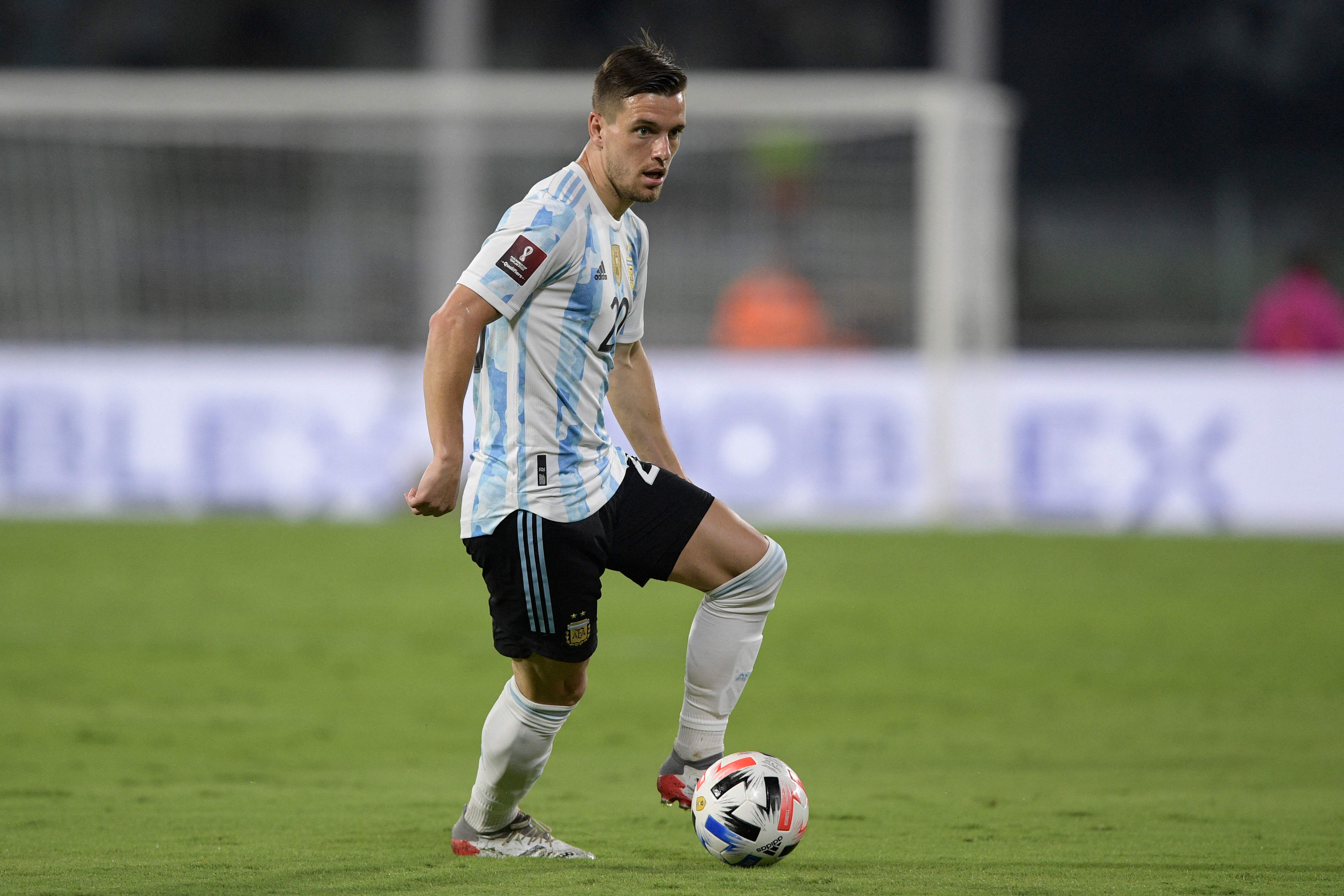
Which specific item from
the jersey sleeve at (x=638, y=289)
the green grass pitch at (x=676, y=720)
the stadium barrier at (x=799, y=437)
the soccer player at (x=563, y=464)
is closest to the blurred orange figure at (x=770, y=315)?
the stadium barrier at (x=799, y=437)

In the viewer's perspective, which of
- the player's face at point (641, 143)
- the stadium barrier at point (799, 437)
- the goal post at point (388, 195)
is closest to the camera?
the player's face at point (641, 143)

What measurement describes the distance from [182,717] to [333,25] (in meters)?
20.1

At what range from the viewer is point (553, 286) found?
14.5 ft

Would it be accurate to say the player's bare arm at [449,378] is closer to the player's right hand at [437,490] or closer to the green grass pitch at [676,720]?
the player's right hand at [437,490]

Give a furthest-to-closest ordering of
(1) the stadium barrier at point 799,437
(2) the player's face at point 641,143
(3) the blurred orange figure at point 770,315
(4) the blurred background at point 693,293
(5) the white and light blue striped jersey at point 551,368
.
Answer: (3) the blurred orange figure at point 770,315 < (4) the blurred background at point 693,293 < (1) the stadium barrier at point 799,437 < (2) the player's face at point 641,143 < (5) the white and light blue striped jersey at point 551,368

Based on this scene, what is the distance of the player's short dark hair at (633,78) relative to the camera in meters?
4.51

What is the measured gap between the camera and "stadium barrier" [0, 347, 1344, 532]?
46.8 ft

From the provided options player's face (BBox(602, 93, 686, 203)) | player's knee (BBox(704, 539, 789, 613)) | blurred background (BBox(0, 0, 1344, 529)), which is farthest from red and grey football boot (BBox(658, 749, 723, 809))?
blurred background (BBox(0, 0, 1344, 529))

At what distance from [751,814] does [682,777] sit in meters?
0.37

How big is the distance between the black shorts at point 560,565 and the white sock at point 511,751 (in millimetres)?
171

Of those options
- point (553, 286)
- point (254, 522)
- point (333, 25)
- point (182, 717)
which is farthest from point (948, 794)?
point (333, 25)

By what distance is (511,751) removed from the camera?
15.0 ft

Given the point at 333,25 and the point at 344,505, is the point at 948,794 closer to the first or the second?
the point at 344,505

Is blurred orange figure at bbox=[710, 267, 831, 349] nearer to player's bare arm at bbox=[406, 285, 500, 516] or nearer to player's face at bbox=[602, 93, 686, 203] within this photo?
player's face at bbox=[602, 93, 686, 203]
